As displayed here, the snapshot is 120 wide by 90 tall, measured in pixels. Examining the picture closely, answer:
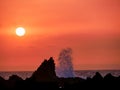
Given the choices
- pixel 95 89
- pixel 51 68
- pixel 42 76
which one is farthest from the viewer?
pixel 51 68

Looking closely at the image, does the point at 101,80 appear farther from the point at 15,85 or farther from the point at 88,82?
the point at 15,85

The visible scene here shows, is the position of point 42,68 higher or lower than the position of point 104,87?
higher

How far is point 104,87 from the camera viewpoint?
2400 inches

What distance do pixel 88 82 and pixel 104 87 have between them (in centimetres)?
305

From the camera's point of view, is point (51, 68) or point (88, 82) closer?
point (88, 82)

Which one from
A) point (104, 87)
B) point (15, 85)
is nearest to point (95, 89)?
point (104, 87)

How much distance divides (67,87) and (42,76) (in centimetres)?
1706

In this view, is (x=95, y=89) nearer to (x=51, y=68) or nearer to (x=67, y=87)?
(x=67, y=87)

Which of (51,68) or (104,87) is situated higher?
(51,68)

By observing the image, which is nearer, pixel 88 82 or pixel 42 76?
pixel 88 82

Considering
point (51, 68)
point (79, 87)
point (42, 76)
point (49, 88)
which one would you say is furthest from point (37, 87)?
point (51, 68)

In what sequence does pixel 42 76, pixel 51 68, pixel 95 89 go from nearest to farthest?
pixel 95 89, pixel 42 76, pixel 51 68

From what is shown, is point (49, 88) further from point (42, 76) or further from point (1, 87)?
point (42, 76)

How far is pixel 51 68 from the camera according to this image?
278ft
